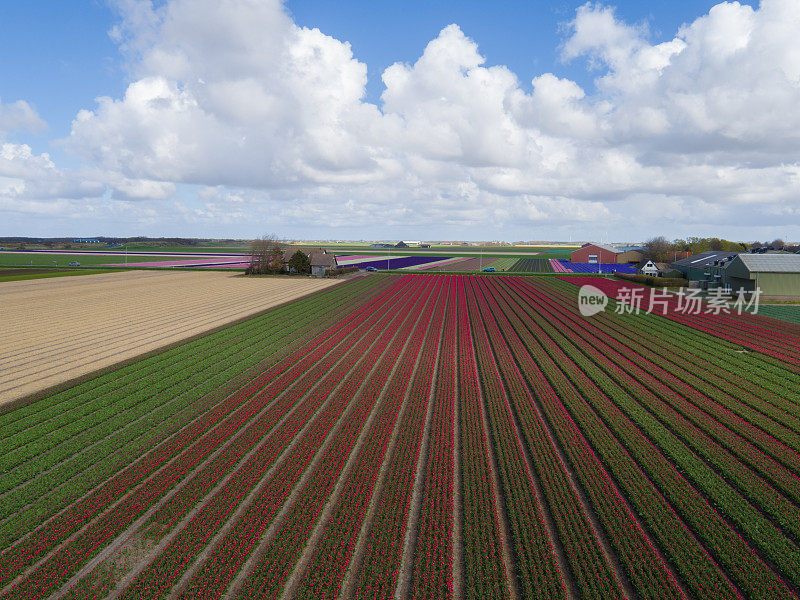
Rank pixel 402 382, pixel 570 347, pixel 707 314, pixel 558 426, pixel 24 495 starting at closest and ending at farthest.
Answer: pixel 24 495 → pixel 558 426 → pixel 402 382 → pixel 570 347 → pixel 707 314

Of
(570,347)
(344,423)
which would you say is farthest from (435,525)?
(570,347)

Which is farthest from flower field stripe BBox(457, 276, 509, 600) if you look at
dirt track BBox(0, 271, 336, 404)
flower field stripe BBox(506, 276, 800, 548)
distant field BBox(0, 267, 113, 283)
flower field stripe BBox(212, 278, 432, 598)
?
distant field BBox(0, 267, 113, 283)

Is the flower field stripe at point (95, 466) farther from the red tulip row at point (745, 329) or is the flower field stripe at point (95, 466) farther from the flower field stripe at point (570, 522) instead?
the red tulip row at point (745, 329)

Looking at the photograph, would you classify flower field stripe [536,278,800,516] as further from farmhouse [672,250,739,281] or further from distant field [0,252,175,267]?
distant field [0,252,175,267]

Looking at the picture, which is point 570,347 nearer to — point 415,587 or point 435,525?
point 435,525

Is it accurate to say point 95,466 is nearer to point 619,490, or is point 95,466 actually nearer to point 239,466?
point 239,466
